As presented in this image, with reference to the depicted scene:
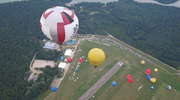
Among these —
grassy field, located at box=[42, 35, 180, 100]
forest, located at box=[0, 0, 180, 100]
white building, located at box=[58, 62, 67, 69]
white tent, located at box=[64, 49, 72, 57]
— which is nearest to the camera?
grassy field, located at box=[42, 35, 180, 100]

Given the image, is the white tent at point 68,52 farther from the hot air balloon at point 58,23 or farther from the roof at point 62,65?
the hot air balloon at point 58,23

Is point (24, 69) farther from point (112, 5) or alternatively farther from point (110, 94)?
point (112, 5)

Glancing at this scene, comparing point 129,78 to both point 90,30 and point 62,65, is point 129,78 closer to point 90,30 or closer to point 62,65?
point 62,65

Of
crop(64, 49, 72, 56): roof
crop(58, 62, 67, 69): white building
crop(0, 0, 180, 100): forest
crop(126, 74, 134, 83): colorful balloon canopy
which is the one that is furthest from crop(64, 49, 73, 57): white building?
crop(126, 74, 134, 83): colorful balloon canopy

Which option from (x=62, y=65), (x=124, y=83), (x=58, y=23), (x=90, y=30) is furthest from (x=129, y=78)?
(x=90, y=30)

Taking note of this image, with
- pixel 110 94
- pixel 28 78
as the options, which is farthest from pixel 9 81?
pixel 110 94

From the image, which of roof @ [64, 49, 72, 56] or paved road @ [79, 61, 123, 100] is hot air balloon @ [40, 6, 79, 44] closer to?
paved road @ [79, 61, 123, 100]
